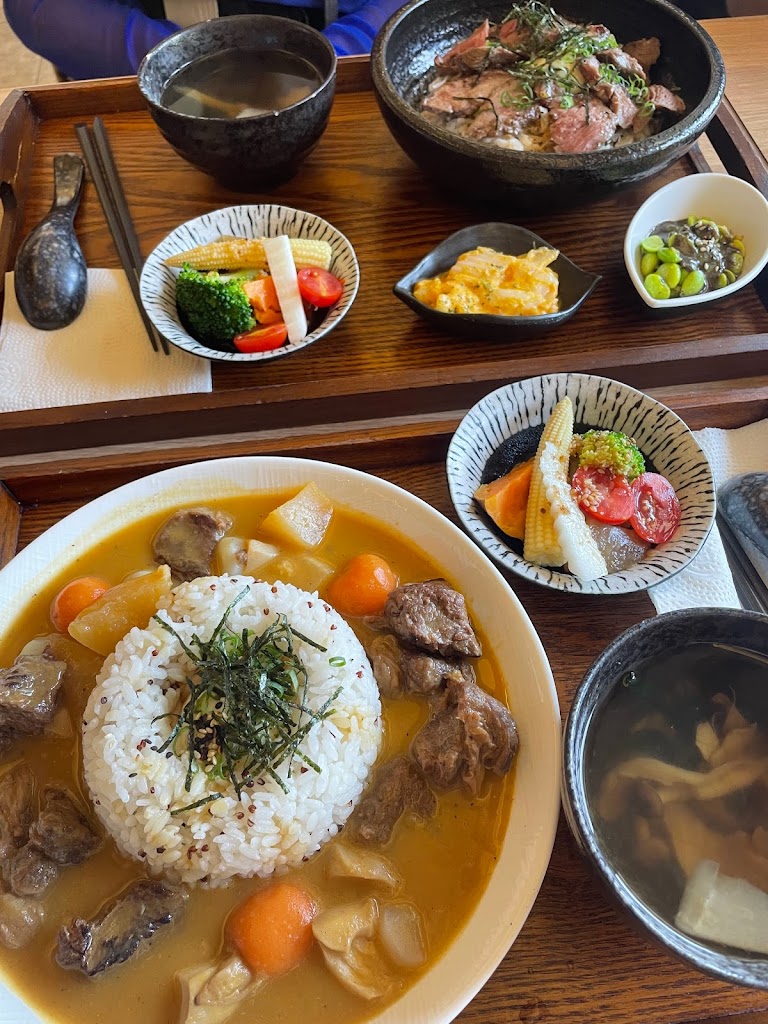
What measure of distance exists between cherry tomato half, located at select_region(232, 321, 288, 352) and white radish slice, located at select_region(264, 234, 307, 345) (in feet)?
0.11

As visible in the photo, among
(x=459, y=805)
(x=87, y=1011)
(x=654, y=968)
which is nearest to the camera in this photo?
(x=87, y=1011)

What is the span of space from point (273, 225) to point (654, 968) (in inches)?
102

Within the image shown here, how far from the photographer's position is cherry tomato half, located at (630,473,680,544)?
213 centimetres

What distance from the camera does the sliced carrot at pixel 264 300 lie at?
253 cm

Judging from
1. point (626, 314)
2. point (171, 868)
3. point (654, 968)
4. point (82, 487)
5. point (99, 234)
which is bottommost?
point (654, 968)

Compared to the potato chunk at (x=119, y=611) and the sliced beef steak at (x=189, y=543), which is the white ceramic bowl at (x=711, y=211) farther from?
the potato chunk at (x=119, y=611)

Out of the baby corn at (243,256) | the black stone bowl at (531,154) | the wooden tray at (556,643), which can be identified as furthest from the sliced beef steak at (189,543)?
the black stone bowl at (531,154)

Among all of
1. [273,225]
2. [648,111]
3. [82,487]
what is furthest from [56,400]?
[648,111]

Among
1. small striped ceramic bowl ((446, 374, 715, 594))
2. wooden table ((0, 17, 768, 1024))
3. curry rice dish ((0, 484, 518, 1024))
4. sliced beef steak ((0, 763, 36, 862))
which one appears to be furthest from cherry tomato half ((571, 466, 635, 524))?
sliced beef steak ((0, 763, 36, 862))

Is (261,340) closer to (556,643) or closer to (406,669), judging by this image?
(406,669)

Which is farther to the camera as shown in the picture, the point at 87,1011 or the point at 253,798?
the point at 253,798

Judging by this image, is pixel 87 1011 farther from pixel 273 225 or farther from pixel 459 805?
pixel 273 225

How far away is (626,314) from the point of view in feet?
8.79

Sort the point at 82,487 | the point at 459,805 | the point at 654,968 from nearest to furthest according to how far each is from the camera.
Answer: the point at 654,968 < the point at 459,805 < the point at 82,487
